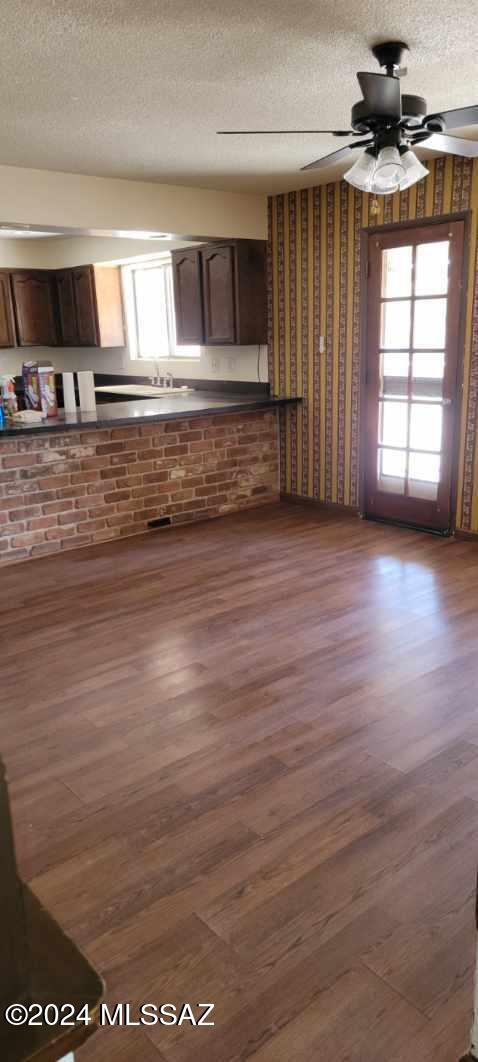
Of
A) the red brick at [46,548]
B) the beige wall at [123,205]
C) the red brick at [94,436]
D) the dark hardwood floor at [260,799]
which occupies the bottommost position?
the dark hardwood floor at [260,799]

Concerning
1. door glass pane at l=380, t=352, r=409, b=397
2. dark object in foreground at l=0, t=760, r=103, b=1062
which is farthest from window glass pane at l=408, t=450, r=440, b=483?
dark object in foreground at l=0, t=760, r=103, b=1062

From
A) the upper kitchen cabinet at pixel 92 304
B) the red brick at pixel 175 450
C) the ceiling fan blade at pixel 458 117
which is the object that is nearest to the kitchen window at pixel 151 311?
the upper kitchen cabinet at pixel 92 304

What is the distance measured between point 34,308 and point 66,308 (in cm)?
36

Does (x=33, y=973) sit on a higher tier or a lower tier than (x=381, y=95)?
lower

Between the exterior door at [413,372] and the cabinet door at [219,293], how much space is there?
1182 millimetres

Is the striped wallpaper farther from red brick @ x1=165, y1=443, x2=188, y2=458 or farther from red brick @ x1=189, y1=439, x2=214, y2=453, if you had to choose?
red brick @ x1=165, y1=443, x2=188, y2=458

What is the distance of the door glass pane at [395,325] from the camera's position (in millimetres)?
5059

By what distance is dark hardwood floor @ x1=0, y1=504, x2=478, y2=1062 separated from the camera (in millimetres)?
1645

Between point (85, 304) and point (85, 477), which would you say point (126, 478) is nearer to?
point (85, 477)

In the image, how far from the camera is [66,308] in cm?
780

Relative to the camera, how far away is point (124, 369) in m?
7.78

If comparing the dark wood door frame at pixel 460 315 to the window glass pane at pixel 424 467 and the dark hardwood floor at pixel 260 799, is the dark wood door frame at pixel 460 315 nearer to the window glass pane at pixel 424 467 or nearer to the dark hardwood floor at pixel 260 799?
the window glass pane at pixel 424 467

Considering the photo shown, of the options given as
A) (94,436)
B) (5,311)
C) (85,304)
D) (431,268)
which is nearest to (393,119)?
(431,268)

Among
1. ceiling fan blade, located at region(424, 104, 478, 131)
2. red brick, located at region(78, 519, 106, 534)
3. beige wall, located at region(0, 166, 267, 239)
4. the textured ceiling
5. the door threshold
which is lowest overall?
the door threshold
